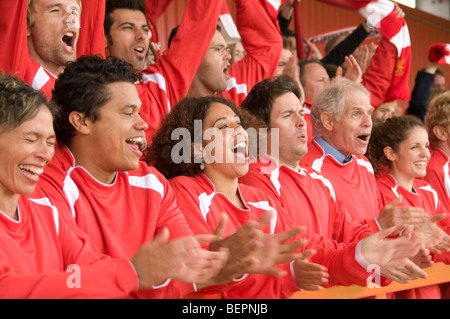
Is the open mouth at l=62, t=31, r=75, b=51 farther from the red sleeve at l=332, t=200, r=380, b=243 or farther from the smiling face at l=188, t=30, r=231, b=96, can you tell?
the red sleeve at l=332, t=200, r=380, b=243

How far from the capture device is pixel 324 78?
3.64m

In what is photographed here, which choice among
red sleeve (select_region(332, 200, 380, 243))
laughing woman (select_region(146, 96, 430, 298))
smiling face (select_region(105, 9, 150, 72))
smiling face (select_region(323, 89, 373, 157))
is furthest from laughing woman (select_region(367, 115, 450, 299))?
smiling face (select_region(105, 9, 150, 72))

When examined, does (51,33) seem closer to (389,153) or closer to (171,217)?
(171,217)

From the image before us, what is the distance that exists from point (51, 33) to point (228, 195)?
0.93 m

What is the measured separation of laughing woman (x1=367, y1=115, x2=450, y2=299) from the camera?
302 cm

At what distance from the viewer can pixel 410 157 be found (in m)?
3.02

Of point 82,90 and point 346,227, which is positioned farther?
point 346,227

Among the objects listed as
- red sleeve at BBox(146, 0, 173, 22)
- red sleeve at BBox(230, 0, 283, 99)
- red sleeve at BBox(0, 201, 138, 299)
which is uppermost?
red sleeve at BBox(146, 0, 173, 22)

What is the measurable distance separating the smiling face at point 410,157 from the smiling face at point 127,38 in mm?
1359

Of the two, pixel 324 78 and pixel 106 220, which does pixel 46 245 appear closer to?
pixel 106 220

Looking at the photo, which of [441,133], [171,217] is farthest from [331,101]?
[171,217]

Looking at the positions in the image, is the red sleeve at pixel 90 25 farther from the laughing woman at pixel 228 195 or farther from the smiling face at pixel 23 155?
the smiling face at pixel 23 155

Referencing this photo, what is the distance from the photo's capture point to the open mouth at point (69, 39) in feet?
7.53
